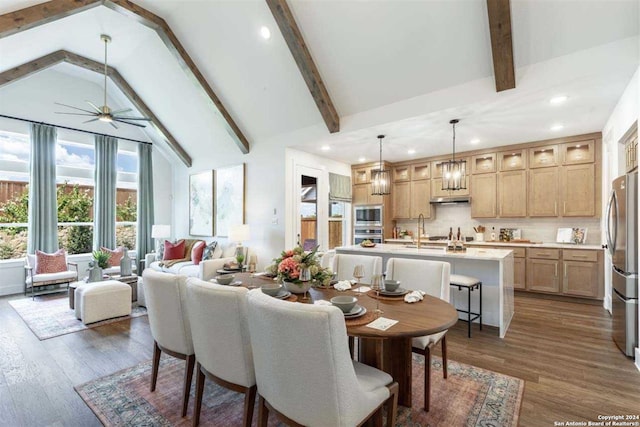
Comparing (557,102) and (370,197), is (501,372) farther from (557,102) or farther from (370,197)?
(370,197)

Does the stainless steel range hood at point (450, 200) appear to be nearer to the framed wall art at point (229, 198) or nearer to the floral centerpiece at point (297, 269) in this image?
the framed wall art at point (229, 198)

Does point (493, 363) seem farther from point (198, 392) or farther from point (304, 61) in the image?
point (304, 61)

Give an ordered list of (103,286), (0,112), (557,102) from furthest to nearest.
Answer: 1. (0,112)
2. (103,286)
3. (557,102)

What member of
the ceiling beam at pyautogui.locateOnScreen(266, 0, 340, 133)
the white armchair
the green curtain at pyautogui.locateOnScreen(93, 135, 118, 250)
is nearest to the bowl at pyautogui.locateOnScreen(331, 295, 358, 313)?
the ceiling beam at pyautogui.locateOnScreen(266, 0, 340, 133)

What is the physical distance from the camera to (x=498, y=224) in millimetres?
5824

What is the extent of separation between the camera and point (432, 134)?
4.67 meters

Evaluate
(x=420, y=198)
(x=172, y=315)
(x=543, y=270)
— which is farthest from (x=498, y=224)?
(x=172, y=315)

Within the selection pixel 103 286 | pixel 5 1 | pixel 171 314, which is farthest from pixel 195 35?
pixel 171 314

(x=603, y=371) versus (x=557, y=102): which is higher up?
(x=557, y=102)

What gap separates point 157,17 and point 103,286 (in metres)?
3.76

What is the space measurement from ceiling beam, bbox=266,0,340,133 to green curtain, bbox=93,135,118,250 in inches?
193

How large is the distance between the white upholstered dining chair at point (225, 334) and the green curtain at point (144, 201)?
20.0 feet

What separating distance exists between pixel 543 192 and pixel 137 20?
267 inches

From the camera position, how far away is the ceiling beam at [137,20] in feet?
10.5
